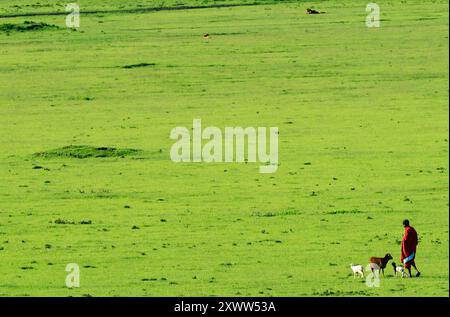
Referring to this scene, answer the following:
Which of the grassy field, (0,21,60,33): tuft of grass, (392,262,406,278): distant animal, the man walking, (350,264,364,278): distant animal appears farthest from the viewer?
(0,21,60,33): tuft of grass

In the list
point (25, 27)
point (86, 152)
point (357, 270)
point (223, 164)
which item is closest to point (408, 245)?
point (357, 270)

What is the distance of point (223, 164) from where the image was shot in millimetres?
44094

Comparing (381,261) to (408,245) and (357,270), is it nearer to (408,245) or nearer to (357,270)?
(357,270)

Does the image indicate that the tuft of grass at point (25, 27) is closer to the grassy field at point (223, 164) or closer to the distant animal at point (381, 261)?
the grassy field at point (223, 164)

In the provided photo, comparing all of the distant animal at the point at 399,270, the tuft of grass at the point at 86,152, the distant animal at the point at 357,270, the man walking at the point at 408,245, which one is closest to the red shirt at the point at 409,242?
the man walking at the point at 408,245

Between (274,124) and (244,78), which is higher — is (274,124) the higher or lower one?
the lower one

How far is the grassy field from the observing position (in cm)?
3011

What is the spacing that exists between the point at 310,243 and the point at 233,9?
2355 inches

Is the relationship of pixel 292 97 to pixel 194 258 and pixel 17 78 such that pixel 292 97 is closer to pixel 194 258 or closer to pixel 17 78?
pixel 17 78

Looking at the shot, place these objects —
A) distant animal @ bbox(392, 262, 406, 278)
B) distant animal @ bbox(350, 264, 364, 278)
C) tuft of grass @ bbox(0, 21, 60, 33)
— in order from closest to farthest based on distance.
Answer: distant animal @ bbox(392, 262, 406, 278), distant animal @ bbox(350, 264, 364, 278), tuft of grass @ bbox(0, 21, 60, 33)

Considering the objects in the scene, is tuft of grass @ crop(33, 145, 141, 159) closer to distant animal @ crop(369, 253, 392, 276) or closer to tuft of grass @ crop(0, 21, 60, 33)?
distant animal @ crop(369, 253, 392, 276)

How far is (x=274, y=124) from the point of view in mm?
51250

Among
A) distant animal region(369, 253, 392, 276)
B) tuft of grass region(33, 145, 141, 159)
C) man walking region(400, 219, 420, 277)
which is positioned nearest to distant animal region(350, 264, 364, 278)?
distant animal region(369, 253, 392, 276)

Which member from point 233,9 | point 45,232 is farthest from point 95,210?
point 233,9
